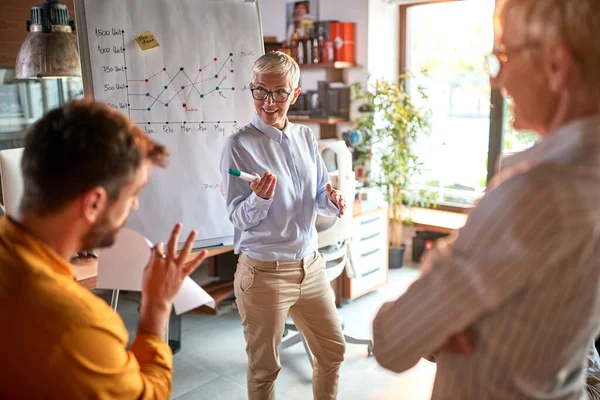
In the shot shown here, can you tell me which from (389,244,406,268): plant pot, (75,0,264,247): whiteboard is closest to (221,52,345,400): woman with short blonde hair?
(75,0,264,247): whiteboard

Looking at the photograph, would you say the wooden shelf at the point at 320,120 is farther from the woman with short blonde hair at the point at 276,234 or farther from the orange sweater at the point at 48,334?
the orange sweater at the point at 48,334

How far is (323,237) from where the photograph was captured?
9.16ft

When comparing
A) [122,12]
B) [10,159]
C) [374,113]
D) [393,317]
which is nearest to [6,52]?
[10,159]

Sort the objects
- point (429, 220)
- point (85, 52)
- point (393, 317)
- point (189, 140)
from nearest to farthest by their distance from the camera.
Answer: point (393, 317)
point (85, 52)
point (189, 140)
point (429, 220)

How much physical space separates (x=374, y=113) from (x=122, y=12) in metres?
2.63

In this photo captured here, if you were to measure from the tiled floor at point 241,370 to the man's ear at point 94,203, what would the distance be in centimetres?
183

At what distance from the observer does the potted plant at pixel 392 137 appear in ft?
13.3

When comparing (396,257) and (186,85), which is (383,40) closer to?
(396,257)

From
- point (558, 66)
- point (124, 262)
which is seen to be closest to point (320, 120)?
point (124, 262)

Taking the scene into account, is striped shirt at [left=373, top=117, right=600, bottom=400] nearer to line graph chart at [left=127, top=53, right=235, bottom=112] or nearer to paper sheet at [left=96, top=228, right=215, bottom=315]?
paper sheet at [left=96, top=228, right=215, bottom=315]

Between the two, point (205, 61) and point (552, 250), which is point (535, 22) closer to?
point (552, 250)

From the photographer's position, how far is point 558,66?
0.74 meters

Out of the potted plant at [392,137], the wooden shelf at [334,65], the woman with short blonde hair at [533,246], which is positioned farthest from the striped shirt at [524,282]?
the wooden shelf at [334,65]

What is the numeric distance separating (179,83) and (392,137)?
2.28 meters
